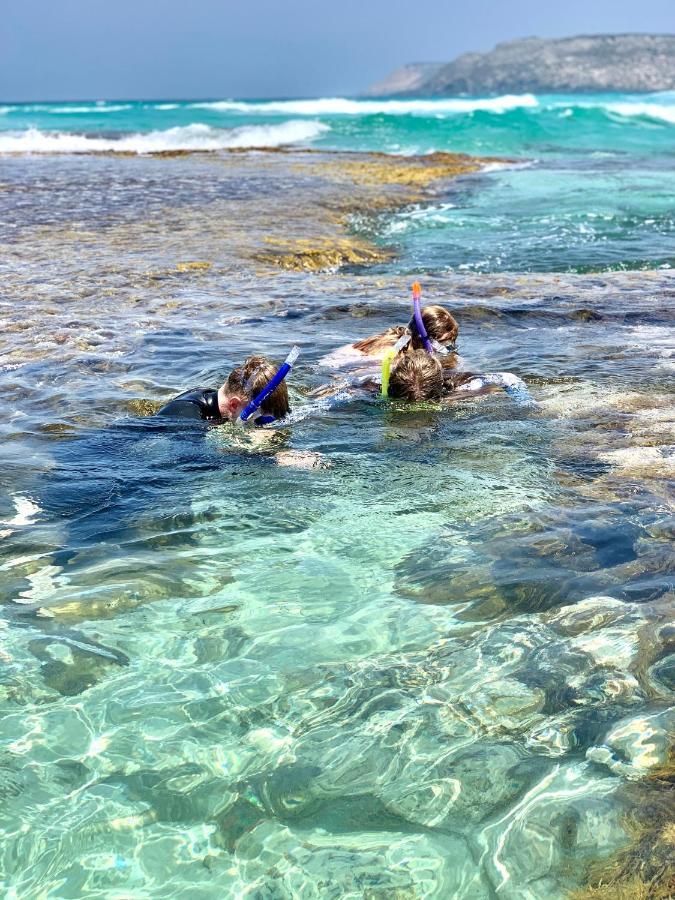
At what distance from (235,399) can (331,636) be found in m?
2.73

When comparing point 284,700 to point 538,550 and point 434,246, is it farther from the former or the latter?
point 434,246

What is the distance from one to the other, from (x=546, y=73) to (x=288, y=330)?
155238 millimetres

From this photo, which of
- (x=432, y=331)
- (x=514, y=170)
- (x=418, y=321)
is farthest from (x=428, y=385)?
(x=514, y=170)

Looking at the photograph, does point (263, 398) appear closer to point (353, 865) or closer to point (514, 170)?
point (353, 865)

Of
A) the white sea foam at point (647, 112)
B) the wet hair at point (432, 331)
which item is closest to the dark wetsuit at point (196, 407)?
the wet hair at point (432, 331)

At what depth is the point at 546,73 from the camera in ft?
484

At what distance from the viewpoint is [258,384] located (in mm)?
6055

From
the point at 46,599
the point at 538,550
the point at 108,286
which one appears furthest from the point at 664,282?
the point at 46,599

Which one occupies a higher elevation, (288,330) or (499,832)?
(288,330)

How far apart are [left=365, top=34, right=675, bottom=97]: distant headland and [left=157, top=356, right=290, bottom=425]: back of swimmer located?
139 metres

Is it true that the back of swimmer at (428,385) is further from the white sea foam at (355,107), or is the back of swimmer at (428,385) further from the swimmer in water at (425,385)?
the white sea foam at (355,107)

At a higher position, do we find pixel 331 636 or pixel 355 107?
pixel 355 107

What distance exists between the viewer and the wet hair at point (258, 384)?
19.9 feet

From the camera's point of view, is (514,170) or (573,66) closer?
(514,170)
